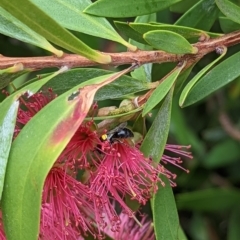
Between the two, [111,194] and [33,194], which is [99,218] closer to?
[111,194]

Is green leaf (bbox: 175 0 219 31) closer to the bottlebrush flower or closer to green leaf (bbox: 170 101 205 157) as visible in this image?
the bottlebrush flower

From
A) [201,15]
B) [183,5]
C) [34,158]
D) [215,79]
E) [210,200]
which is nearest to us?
[34,158]

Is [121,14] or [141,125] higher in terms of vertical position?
[121,14]

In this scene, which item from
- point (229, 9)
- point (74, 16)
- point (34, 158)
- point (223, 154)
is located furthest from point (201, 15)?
point (223, 154)

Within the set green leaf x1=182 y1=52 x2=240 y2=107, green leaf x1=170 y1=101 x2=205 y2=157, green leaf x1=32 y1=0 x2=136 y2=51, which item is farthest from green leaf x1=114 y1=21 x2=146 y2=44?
green leaf x1=170 y1=101 x2=205 y2=157

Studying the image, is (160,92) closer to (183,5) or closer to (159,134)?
(159,134)

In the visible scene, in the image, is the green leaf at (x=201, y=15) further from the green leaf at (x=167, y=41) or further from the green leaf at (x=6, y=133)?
the green leaf at (x=6, y=133)

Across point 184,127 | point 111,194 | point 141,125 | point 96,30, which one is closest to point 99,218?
point 111,194
